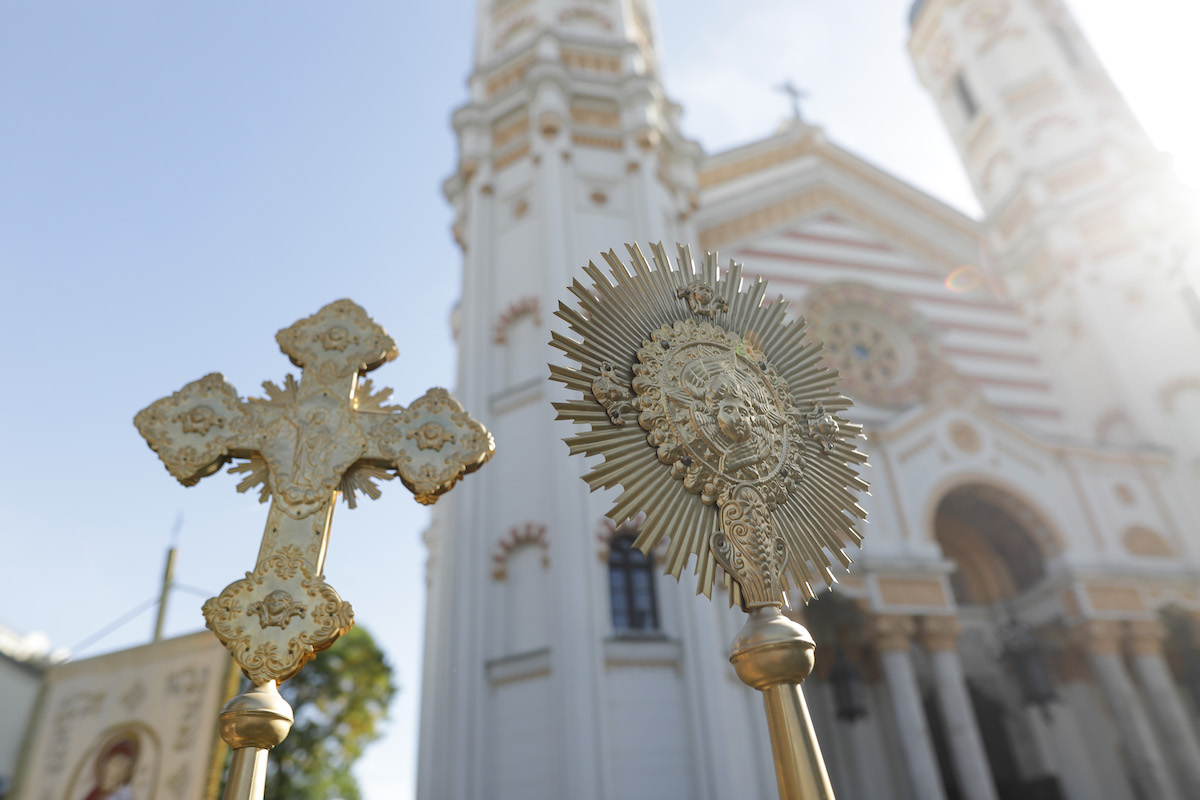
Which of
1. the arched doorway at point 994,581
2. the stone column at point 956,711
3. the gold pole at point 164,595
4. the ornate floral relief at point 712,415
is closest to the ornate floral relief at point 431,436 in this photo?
the ornate floral relief at point 712,415

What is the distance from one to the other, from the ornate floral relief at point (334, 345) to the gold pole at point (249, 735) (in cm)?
141

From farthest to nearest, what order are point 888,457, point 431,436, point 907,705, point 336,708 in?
point 336,708 < point 888,457 < point 907,705 < point 431,436

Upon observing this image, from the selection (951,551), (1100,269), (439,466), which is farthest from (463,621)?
(1100,269)

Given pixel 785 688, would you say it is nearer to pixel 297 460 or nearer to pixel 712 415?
pixel 712 415

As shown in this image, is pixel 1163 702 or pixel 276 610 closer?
pixel 276 610

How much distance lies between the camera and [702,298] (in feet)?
11.6

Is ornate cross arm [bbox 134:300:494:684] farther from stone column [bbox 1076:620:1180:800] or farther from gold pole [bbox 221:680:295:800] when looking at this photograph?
stone column [bbox 1076:620:1180:800]

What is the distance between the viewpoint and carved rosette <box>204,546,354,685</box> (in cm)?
288

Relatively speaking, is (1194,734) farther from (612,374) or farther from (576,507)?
(612,374)

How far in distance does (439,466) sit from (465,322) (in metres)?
9.73

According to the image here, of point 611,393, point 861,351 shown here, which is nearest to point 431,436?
point 611,393

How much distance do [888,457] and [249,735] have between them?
11.5 metres

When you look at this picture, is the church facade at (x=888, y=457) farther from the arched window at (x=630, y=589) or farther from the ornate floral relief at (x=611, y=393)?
the ornate floral relief at (x=611, y=393)

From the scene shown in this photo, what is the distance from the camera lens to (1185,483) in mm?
14234
